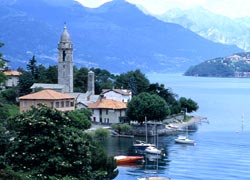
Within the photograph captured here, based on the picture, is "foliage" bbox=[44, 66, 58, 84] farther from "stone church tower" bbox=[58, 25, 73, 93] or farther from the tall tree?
the tall tree

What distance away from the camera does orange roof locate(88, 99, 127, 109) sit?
227 feet

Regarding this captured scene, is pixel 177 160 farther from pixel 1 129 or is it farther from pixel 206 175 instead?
pixel 1 129

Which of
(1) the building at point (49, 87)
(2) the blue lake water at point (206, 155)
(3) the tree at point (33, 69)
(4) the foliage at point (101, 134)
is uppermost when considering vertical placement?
(3) the tree at point (33, 69)

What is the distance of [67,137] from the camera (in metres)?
21.9

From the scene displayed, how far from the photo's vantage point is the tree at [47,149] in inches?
849

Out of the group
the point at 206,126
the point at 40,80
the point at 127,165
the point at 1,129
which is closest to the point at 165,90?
the point at 206,126

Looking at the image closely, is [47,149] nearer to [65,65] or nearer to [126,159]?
[126,159]

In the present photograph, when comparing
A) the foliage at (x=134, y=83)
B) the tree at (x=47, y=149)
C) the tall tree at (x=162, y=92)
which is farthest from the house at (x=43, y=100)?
the tree at (x=47, y=149)

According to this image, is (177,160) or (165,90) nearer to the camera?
(177,160)

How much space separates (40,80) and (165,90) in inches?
629

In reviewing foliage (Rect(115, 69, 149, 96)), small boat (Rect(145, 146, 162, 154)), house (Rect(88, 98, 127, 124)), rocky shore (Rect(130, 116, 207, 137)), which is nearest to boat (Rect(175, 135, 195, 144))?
rocky shore (Rect(130, 116, 207, 137))

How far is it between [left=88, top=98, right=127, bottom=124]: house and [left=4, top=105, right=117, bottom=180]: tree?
46.0 meters

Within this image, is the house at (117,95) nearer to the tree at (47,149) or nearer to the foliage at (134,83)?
the foliage at (134,83)

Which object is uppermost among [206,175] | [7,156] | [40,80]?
[40,80]
